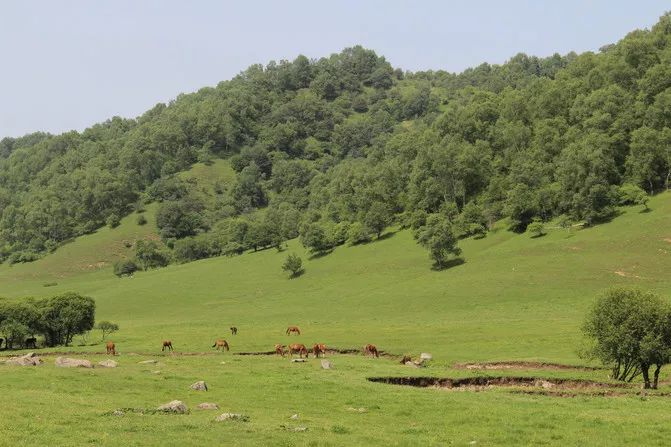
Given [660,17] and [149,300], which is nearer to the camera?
[149,300]

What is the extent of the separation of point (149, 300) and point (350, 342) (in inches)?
3042

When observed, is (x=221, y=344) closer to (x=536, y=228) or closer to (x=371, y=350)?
(x=371, y=350)

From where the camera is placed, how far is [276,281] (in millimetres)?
138625

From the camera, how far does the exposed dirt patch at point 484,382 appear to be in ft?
141

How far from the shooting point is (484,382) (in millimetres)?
44062

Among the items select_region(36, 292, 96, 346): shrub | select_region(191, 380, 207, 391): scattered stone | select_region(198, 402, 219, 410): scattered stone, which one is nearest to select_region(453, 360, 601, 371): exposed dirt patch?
select_region(191, 380, 207, 391): scattered stone

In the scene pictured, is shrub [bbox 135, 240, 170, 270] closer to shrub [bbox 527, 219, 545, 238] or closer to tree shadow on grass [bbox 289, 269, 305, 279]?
tree shadow on grass [bbox 289, 269, 305, 279]

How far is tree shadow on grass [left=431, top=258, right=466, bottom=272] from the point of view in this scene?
408 ft

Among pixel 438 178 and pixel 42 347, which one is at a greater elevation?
pixel 438 178

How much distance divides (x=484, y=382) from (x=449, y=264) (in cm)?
8248

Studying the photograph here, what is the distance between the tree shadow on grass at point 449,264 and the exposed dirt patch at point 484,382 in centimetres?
8005

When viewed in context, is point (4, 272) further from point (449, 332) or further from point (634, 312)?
point (634, 312)

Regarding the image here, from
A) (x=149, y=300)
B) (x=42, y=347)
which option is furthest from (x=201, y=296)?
(x=42, y=347)

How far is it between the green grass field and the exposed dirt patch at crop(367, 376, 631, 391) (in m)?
0.90
